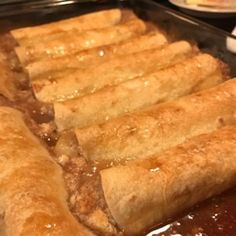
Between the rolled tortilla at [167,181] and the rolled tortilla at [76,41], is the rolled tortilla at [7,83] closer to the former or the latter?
the rolled tortilla at [76,41]

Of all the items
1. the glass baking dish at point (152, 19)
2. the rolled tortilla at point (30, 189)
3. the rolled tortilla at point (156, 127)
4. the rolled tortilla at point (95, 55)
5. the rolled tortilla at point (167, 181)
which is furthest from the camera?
the glass baking dish at point (152, 19)

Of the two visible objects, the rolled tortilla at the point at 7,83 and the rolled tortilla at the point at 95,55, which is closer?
the rolled tortilla at the point at 7,83

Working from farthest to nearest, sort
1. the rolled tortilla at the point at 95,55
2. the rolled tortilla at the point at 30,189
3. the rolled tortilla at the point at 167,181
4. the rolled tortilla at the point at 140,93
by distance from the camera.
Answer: the rolled tortilla at the point at 95,55
the rolled tortilla at the point at 140,93
the rolled tortilla at the point at 167,181
the rolled tortilla at the point at 30,189

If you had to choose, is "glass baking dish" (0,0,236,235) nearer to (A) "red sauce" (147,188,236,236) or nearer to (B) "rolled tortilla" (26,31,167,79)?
(B) "rolled tortilla" (26,31,167,79)

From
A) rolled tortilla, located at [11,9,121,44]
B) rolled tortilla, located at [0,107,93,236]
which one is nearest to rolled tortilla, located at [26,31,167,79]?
rolled tortilla, located at [11,9,121,44]

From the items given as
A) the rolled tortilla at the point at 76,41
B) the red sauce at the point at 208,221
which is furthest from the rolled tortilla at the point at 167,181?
the rolled tortilla at the point at 76,41

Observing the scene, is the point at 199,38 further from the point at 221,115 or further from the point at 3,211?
the point at 3,211

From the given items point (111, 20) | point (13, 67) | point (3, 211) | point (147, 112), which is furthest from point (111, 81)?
point (3, 211)
